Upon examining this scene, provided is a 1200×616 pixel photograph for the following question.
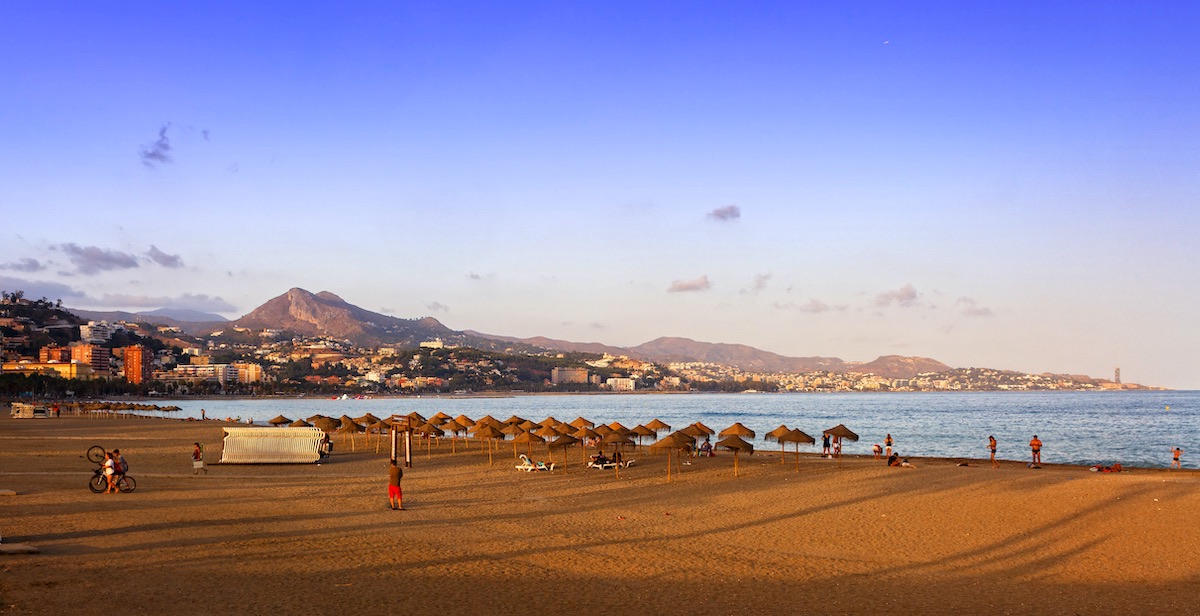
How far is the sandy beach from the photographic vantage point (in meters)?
9.23

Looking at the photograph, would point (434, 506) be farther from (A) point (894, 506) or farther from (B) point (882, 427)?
(B) point (882, 427)

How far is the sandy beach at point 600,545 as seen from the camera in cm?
923

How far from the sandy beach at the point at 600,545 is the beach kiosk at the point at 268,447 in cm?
273

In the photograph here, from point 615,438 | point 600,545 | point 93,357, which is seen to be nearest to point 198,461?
point 615,438

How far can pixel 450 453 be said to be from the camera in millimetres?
32562

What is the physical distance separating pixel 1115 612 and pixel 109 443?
36.2 m

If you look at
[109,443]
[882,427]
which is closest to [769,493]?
[109,443]

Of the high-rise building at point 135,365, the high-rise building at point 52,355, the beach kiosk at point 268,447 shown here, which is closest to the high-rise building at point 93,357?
the high-rise building at point 52,355

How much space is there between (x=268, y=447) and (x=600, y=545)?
16060 millimetres

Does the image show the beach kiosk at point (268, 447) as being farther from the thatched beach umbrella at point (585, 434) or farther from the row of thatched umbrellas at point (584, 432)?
the thatched beach umbrella at point (585, 434)

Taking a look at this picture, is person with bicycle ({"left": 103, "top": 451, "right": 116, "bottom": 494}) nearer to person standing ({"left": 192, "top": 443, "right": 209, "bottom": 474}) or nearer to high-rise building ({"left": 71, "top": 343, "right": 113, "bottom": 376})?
person standing ({"left": 192, "top": 443, "right": 209, "bottom": 474})

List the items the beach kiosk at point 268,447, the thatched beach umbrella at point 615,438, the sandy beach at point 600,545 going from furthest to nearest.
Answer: the beach kiosk at point 268,447 < the thatched beach umbrella at point 615,438 < the sandy beach at point 600,545

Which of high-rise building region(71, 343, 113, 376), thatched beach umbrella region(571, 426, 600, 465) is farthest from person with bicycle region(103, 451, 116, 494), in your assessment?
high-rise building region(71, 343, 113, 376)

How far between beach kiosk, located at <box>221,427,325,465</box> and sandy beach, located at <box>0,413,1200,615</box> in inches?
107
